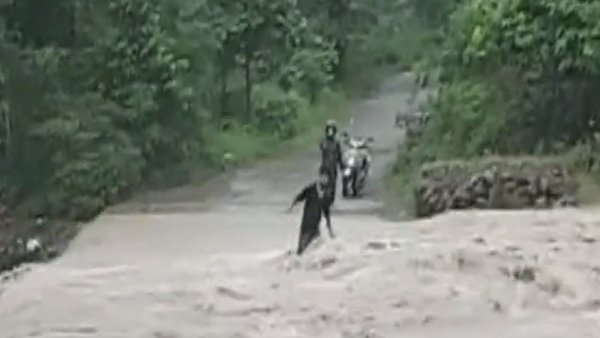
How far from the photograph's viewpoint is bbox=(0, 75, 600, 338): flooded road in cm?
1148

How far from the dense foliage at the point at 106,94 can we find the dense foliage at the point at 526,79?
14.8 ft

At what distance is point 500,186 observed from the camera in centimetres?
1728

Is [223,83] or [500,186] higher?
[223,83]

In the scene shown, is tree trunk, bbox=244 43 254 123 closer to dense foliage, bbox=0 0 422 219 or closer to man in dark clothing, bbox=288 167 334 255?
dense foliage, bbox=0 0 422 219

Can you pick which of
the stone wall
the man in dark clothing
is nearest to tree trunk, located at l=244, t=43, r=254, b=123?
the stone wall

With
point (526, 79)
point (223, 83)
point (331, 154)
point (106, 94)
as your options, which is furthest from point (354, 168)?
point (223, 83)

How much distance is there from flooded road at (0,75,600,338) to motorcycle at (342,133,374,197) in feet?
11.6

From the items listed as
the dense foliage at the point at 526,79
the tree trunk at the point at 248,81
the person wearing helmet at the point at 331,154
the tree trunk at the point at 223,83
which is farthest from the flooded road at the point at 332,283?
the tree trunk at the point at 248,81

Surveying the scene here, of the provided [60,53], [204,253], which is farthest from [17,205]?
[204,253]

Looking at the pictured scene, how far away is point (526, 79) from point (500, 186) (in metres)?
2.69

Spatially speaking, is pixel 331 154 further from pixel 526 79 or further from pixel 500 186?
pixel 526 79

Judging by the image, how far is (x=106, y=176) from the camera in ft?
67.8

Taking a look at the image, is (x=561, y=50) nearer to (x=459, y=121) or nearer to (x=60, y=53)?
(x=459, y=121)

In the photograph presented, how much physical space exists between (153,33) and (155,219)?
5.20 metres
